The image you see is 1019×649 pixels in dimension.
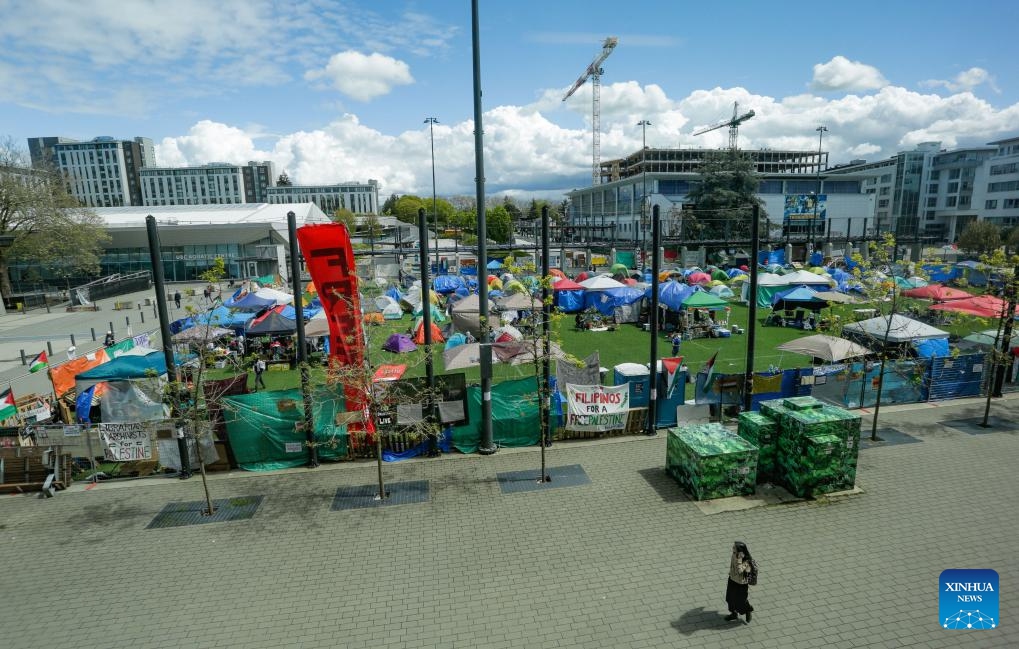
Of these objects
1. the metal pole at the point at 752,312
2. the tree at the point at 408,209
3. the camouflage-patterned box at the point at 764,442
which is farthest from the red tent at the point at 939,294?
the tree at the point at 408,209

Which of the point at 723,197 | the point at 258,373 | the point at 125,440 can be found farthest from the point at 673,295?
the point at 723,197

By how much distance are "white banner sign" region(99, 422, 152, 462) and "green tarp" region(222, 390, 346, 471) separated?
184cm

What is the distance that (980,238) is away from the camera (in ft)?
201

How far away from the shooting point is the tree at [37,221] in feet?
128

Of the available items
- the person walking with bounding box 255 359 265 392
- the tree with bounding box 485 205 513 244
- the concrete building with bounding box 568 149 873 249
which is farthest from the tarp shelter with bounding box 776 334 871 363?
the tree with bounding box 485 205 513 244

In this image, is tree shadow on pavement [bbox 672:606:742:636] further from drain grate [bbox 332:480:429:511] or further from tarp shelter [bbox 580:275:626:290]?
tarp shelter [bbox 580:275:626:290]

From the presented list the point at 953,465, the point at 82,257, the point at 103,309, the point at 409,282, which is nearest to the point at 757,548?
the point at 953,465

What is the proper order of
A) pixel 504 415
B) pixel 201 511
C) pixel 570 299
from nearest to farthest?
1. pixel 201 511
2. pixel 504 415
3. pixel 570 299

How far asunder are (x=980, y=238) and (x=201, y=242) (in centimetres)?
8433

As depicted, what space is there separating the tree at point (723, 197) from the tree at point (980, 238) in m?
23.2

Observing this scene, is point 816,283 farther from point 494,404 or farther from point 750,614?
point 750,614

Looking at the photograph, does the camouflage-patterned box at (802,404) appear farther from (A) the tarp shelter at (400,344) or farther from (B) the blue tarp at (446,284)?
(B) the blue tarp at (446,284)

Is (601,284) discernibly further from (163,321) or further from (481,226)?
(163,321)

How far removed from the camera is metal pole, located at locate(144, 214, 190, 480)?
408 inches
